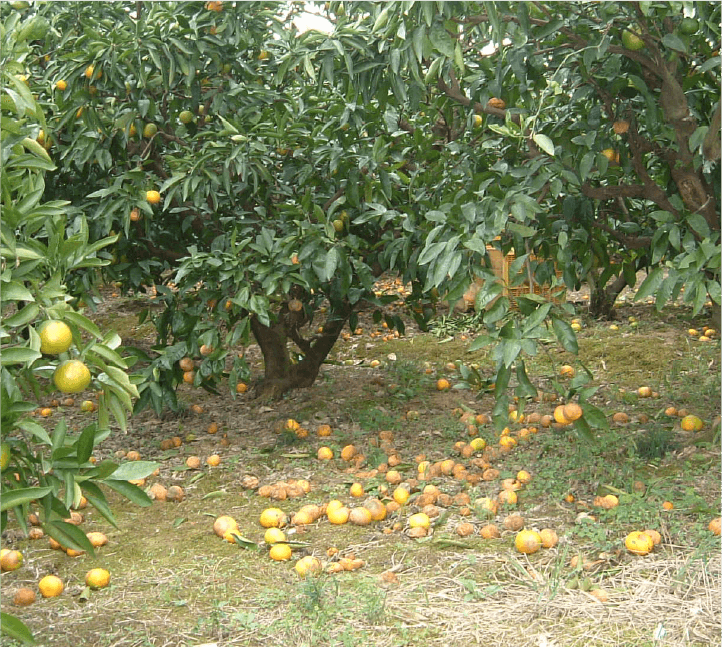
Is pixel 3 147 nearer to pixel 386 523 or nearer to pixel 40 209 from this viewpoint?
pixel 40 209

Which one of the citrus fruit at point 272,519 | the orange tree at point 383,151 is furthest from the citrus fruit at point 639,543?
the citrus fruit at point 272,519

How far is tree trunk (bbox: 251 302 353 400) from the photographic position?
15.1 feet

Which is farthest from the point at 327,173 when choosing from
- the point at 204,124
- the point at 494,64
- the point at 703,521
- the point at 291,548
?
the point at 703,521

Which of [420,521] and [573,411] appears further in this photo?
[420,521]

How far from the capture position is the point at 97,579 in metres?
2.54

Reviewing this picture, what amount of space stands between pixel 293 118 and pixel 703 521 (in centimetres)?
249

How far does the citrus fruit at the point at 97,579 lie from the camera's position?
8.36ft

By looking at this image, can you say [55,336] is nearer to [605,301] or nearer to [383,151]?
[383,151]

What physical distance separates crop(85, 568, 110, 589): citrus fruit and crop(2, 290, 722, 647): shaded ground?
0.11 ft

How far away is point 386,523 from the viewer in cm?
306

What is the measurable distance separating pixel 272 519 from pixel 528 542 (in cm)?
98

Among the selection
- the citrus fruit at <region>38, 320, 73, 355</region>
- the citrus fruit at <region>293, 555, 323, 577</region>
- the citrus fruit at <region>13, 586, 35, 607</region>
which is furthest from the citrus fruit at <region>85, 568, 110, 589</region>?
the citrus fruit at <region>38, 320, 73, 355</region>


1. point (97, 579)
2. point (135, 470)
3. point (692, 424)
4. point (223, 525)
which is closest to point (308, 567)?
point (223, 525)

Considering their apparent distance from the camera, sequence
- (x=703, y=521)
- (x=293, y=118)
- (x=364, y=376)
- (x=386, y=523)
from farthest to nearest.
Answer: (x=364, y=376)
(x=293, y=118)
(x=386, y=523)
(x=703, y=521)
